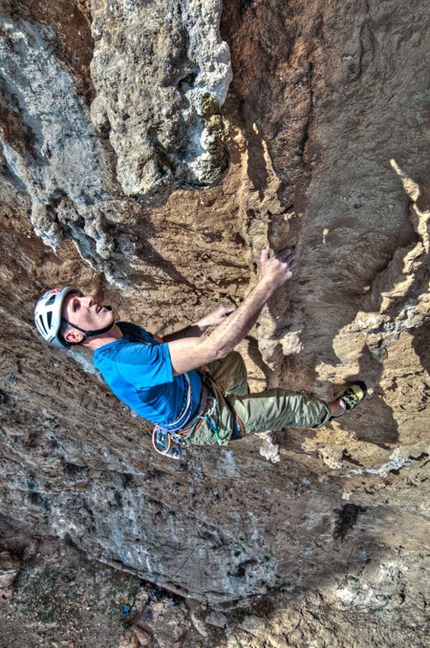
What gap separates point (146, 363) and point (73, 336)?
549mm

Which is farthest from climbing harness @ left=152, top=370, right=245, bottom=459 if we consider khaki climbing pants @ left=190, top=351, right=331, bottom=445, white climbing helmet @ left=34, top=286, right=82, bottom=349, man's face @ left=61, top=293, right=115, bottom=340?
white climbing helmet @ left=34, top=286, right=82, bottom=349

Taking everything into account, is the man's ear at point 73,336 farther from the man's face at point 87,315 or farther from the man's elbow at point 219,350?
the man's elbow at point 219,350

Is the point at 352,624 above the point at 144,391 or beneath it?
beneath

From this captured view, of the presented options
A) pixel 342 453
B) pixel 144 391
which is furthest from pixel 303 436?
pixel 144 391

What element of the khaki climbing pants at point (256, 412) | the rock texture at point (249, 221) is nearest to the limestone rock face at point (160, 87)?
the rock texture at point (249, 221)

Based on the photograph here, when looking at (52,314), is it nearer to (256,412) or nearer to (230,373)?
(230,373)

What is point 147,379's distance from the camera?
255 cm

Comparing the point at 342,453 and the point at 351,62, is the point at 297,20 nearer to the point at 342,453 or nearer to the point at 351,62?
the point at 351,62

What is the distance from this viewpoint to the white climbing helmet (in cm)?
265

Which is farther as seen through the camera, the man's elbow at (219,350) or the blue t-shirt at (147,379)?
the blue t-shirt at (147,379)

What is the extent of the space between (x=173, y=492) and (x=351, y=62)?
5728mm

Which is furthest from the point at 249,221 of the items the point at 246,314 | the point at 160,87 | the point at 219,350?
the point at 160,87

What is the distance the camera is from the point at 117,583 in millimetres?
8570

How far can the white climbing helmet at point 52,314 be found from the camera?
2648mm
